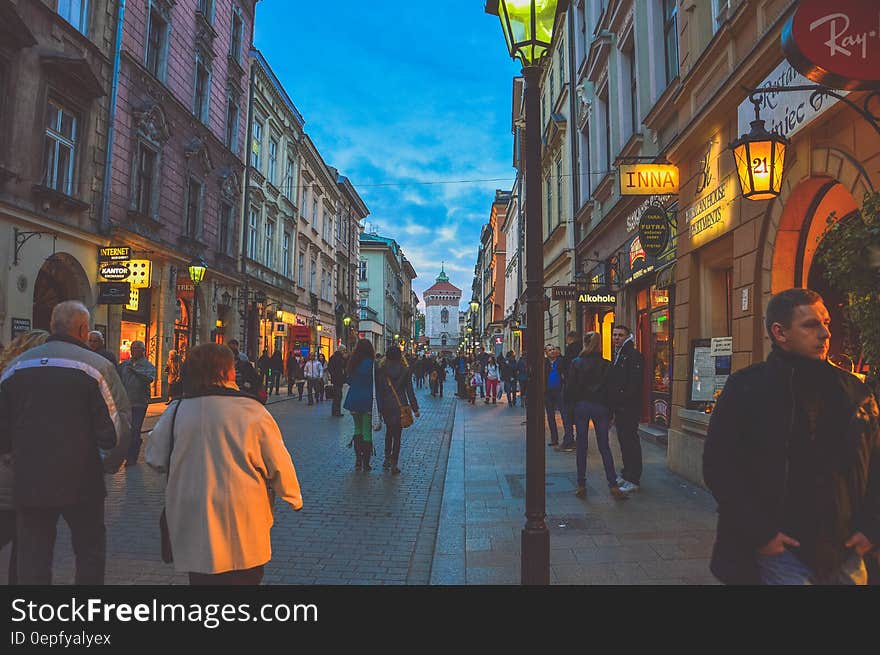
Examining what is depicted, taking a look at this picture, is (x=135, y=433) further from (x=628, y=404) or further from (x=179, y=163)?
(x=179, y=163)

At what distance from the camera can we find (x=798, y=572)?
216cm

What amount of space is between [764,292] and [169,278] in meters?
17.7

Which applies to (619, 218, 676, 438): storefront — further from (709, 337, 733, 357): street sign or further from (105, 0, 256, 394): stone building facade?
(105, 0, 256, 394): stone building facade

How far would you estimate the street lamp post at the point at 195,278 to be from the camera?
16.1 metres

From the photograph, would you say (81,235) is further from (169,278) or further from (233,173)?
(233,173)

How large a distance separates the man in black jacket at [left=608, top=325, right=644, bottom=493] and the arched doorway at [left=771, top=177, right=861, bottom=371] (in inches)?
65.2

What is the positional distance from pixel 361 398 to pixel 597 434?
10.8ft

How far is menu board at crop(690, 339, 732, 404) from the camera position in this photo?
708cm

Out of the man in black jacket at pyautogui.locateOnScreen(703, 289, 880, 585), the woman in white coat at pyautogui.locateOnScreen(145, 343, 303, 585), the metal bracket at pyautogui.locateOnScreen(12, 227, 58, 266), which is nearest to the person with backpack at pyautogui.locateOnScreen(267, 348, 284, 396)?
the metal bracket at pyautogui.locateOnScreen(12, 227, 58, 266)

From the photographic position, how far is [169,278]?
1888 centimetres

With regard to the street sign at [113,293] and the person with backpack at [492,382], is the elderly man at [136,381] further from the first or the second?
the person with backpack at [492,382]

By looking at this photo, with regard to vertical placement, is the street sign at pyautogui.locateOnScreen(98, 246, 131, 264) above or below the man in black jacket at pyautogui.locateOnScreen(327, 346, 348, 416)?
above

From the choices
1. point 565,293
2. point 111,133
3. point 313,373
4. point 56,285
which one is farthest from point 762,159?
point 313,373
